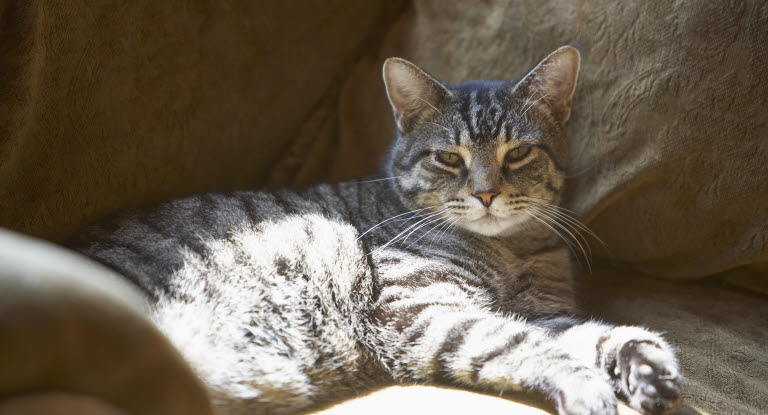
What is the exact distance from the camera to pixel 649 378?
3.63 ft

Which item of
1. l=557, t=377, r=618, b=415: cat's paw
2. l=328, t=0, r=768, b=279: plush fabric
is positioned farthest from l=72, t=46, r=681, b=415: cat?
l=328, t=0, r=768, b=279: plush fabric

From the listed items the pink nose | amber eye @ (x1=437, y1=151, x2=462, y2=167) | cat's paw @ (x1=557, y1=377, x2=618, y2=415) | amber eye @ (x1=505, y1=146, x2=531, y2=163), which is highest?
amber eye @ (x1=437, y1=151, x2=462, y2=167)

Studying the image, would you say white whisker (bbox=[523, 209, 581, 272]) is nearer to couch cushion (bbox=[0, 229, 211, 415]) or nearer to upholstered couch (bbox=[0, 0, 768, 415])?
upholstered couch (bbox=[0, 0, 768, 415])

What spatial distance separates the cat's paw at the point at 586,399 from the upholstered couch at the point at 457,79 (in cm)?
8

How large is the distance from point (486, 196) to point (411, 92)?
414mm

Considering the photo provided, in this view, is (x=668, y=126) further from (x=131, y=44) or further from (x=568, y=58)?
(x=131, y=44)

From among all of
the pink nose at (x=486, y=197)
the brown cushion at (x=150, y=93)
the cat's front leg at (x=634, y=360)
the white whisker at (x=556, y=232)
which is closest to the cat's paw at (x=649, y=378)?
the cat's front leg at (x=634, y=360)

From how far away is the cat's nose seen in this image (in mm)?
1400

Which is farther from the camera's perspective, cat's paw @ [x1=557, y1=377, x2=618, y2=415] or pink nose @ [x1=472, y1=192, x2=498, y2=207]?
pink nose @ [x1=472, y1=192, x2=498, y2=207]

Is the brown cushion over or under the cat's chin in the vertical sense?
over

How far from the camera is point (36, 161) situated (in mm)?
1257

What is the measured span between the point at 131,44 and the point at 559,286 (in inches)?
53.3

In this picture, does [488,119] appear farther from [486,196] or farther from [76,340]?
[76,340]

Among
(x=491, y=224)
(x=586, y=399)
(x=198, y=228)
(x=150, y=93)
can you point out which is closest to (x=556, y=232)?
(x=491, y=224)
